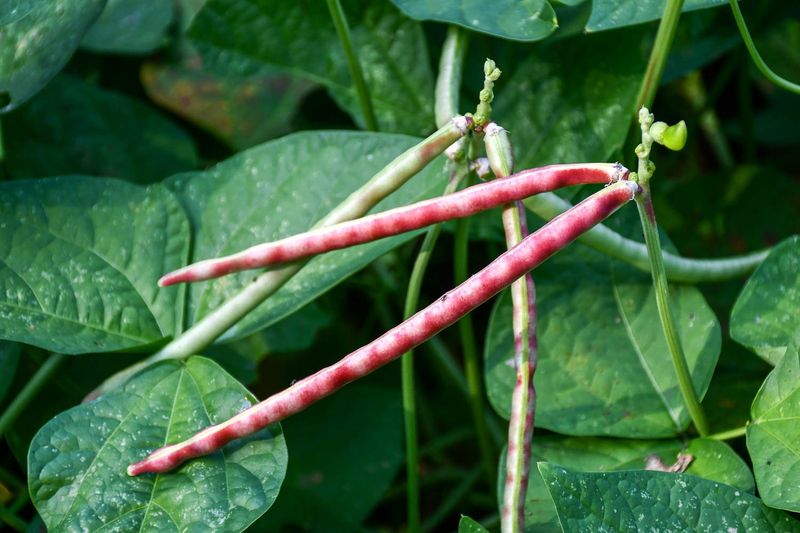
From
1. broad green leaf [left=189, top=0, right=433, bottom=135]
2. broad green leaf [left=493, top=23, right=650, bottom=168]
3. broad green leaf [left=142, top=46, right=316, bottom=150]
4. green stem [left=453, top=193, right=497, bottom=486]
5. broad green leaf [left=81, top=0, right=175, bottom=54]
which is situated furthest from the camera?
broad green leaf [left=142, top=46, right=316, bottom=150]

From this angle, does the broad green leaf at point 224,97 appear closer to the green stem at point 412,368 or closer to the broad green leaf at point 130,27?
the broad green leaf at point 130,27

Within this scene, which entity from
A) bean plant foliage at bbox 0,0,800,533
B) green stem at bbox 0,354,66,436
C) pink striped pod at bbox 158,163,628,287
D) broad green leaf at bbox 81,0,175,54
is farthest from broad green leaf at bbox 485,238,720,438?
broad green leaf at bbox 81,0,175,54

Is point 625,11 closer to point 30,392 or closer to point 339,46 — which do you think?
point 339,46

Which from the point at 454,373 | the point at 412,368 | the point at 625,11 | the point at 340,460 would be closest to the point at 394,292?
the point at 454,373

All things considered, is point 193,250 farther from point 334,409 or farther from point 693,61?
point 693,61

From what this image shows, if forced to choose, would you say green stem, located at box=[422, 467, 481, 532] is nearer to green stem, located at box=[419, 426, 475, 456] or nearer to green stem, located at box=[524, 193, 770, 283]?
green stem, located at box=[419, 426, 475, 456]

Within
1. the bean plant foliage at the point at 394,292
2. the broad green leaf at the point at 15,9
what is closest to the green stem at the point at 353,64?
the bean plant foliage at the point at 394,292
